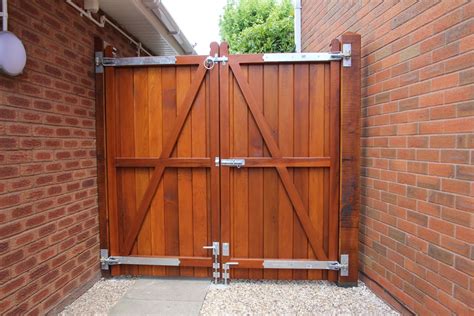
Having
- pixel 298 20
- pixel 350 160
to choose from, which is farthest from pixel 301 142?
pixel 298 20

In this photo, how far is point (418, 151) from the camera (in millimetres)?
1976

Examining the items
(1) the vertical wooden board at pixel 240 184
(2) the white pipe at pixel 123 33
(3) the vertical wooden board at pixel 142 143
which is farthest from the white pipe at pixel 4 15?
(1) the vertical wooden board at pixel 240 184

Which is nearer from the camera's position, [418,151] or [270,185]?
[418,151]

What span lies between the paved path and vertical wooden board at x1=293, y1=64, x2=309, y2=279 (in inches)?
36.4

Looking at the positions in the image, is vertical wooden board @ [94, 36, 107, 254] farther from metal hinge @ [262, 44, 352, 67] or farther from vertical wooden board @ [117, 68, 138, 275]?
metal hinge @ [262, 44, 352, 67]

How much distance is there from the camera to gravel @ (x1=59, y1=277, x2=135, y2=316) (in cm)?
225

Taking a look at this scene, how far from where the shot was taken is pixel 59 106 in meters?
2.24

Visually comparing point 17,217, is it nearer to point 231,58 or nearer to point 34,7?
point 34,7

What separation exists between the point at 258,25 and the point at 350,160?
8686 millimetres

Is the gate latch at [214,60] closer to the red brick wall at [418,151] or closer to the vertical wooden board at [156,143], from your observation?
the vertical wooden board at [156,143]

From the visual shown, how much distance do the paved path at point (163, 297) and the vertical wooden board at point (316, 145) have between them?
3.55 ft

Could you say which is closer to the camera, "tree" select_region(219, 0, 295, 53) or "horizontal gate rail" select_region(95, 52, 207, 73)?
"horizontal gate rail" select_region(95, 52, 207, 73)

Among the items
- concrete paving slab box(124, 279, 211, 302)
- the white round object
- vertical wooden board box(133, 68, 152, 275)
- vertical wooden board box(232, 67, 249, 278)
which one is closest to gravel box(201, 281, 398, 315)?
concrete paving slab box(124, 279, 211, 302)

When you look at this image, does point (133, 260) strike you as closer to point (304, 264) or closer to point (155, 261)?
point (155, 261)
